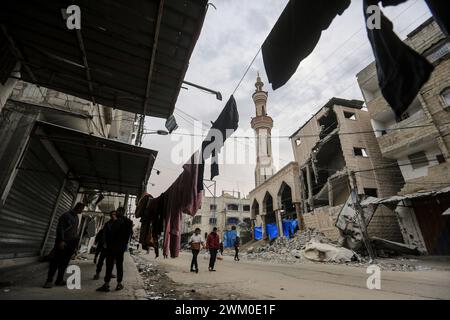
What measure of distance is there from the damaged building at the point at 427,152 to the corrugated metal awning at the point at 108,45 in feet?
42.4

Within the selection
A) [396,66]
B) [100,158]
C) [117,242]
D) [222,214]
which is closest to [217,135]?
[117,242]

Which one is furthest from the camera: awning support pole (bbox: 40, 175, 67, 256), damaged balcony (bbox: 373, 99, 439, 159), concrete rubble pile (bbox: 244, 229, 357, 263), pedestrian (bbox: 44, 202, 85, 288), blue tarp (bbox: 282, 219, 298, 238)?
blue tarp (bbox: 282, 219, 298, 238)

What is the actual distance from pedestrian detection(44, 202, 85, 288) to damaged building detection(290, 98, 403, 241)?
14.9 meters

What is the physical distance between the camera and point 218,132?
5.32 m

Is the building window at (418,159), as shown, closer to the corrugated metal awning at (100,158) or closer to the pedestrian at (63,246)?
the corrugated metal awning at (100,158)

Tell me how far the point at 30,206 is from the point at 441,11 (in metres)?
8.51

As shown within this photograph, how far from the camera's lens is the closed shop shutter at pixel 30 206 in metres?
5.34

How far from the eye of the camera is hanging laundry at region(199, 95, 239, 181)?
17.3 ft

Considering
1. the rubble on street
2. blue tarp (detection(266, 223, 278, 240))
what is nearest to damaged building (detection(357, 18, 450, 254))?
the rubble on street

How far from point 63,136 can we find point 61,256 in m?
2.71

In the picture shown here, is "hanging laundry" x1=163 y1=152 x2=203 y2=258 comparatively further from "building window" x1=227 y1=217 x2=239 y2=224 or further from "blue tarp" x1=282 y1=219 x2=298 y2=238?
"building window" x1=227 y1=217 x2=239 y2=224

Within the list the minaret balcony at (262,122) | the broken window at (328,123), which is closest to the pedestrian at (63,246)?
the broken window at (328,123)

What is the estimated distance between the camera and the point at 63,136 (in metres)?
5.61
